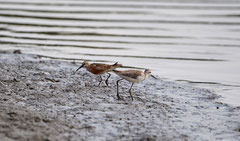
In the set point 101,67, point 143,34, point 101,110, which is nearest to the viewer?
point 101,110

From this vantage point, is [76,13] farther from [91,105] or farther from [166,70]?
[91,105]

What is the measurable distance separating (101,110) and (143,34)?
1267 centimetres

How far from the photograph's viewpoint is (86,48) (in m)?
18.4

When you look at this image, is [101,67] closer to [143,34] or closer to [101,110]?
[101,110]

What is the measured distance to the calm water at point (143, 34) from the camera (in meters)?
15.0

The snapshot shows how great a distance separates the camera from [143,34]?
21.4 metres

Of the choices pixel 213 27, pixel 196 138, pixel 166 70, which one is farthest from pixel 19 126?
pixel 213 27

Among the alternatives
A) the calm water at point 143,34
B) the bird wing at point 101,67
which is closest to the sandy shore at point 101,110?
the bird wing at point 101,67

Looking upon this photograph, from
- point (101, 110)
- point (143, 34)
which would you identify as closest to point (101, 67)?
point (101, 110)

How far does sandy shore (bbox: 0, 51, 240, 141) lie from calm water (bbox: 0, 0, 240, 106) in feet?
4.67

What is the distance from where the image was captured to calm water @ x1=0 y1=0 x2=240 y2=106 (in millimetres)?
15000

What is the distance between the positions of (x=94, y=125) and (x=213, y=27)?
16.1 metres

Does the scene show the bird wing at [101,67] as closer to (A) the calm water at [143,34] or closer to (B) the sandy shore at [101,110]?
(B) the sandy shore at [101,110]

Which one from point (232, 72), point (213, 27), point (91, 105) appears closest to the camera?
point (91, 105)
